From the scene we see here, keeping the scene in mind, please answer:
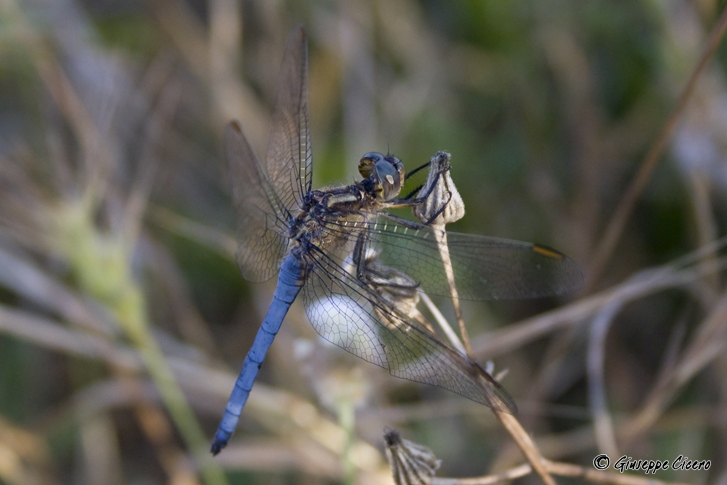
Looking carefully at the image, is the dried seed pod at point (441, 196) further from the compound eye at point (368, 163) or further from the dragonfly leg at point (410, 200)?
the compound eye at point (368, 163)

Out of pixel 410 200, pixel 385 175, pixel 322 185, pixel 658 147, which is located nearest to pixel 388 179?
pixel 385 175

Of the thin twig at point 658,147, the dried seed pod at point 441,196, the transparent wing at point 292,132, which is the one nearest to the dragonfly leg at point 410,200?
the dried seed pod at point 441,196

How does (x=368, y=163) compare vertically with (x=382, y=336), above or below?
above

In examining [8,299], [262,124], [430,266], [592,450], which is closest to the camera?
[430,266]

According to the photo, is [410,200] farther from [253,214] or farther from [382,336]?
[253,214]

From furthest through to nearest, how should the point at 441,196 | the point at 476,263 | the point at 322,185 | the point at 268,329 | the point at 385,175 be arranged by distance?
the point at 322,185 < the point at 268,329 < the point at 385,175 < the point at 476,263 < the point at 441,196

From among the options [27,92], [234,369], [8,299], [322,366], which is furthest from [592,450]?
[27,92]

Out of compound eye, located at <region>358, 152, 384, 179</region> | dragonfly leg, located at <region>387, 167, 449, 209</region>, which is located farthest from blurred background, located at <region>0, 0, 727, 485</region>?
dragonfly leg, located at <region>387, 167, 449, 209</region>

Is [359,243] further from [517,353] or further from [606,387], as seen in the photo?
[606,387]
